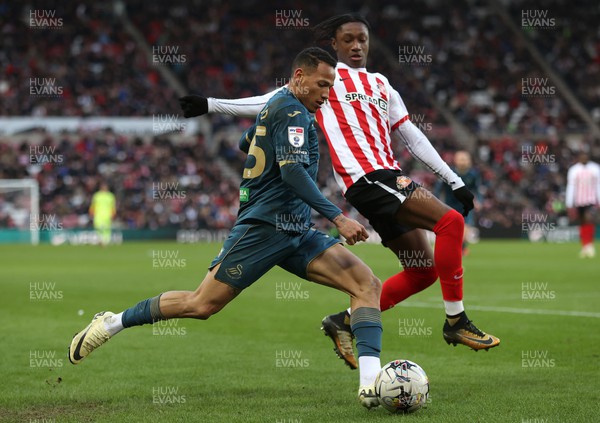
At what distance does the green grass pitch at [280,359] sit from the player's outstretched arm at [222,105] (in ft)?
6.54

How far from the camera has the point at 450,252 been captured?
7188mm

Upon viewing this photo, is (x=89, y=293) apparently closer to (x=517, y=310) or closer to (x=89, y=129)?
(x=517, y=310)

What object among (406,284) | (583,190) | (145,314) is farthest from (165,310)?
(583,190)

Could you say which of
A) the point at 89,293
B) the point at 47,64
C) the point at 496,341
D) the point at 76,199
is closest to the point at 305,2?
the point at 47,64

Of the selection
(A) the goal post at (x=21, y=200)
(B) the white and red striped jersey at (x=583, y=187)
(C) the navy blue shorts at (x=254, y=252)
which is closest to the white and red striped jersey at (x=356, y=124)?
(C) the navy blue shorts at (x=254, y=252)

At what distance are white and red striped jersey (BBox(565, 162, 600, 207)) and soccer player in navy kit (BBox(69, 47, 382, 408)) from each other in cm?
1902

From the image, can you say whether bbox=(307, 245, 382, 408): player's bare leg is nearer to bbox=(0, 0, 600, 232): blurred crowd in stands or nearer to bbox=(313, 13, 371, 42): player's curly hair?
bbox=(313, 13, 371, 42): player's curly hair

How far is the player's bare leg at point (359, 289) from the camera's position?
6.14 m

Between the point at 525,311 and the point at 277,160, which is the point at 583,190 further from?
the point at 277,160

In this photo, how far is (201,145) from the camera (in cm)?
3866

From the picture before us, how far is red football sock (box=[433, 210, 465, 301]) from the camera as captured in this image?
7.08m

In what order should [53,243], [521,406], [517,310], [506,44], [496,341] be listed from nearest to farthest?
[521,406]
[496,341]
[517,310]
[53,243]
[506,44]

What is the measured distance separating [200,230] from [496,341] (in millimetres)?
29246

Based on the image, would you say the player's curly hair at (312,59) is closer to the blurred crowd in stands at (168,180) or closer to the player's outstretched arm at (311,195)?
the player's outstretched arm at (311,195)
